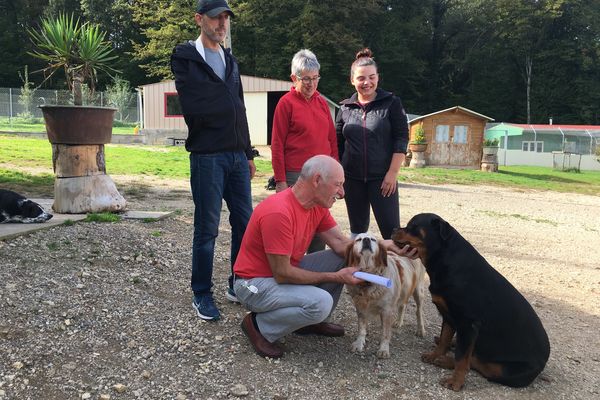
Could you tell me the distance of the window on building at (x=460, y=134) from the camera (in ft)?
68.7

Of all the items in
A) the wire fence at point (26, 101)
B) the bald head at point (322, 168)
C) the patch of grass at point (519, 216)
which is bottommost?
the patch of grass at point (519, 216)

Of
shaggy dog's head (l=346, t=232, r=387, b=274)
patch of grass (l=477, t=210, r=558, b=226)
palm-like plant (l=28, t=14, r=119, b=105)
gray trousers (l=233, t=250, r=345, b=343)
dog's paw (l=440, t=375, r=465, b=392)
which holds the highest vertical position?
palm-like plant (l=28, t=14, r=119, b=105)

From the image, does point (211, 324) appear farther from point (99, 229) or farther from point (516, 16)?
point (516, 16)

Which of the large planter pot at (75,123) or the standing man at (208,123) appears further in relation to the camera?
the large planter pot at (75,123)

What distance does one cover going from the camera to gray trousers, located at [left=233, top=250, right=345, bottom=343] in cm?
327

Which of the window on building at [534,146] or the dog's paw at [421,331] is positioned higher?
the window on building at [534,146]

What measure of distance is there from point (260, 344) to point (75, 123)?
14.2ft

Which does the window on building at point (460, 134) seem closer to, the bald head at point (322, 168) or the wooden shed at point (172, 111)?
the wooden shed at point (172, 111)

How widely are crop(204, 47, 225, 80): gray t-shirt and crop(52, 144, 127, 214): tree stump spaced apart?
3539 millimetres

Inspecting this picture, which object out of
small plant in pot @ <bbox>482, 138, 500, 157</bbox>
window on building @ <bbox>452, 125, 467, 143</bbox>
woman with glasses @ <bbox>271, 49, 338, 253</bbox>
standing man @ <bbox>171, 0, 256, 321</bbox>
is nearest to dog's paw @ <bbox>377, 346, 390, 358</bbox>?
woman with glasses @ <bbox>271, 49, 338, 253</bbox>

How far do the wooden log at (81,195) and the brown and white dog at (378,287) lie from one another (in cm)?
426

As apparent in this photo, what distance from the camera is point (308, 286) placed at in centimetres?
334

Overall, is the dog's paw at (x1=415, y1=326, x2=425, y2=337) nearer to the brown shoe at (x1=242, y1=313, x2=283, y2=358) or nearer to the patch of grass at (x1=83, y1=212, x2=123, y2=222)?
the brown shoe at (x1=242, y1=313, x2=283, y2=358)

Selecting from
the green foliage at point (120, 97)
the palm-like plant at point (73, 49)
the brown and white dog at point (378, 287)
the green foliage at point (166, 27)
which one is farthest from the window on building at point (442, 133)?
the green foliage at point (120, 97)
